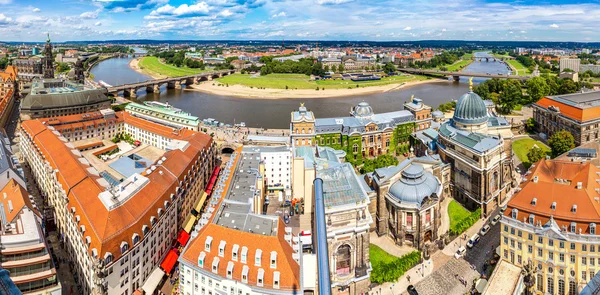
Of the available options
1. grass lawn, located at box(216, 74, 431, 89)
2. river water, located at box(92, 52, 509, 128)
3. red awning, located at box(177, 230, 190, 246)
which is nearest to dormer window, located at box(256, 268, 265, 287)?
red awning, located at box(177, 230, 190, 246)

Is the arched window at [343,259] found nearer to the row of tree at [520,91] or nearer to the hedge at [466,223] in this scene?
the hedge at [466,223]

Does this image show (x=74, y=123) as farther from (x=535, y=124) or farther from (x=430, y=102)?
(x=430, y=102)

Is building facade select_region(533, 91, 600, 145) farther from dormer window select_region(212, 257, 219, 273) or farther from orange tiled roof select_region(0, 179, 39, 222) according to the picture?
orange tiled roof select_region(0, 179, 39, 222)

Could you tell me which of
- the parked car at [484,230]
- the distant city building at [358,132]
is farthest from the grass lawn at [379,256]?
the distant city building at [358,132]

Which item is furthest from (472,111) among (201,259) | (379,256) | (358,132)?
(201,259)

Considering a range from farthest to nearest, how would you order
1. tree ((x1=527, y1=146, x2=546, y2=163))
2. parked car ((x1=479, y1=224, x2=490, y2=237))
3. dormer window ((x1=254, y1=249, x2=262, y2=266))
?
1. tree ((x1=527, y1=146, x2=546, y2=163))
2. parked car ((x1=479, y1=224, x2=490, y2=237))
3. dormer window ((x1=254, y1=249, x2=262, y2=266))

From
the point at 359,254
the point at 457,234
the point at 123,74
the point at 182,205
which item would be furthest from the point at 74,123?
the point at 123,74
